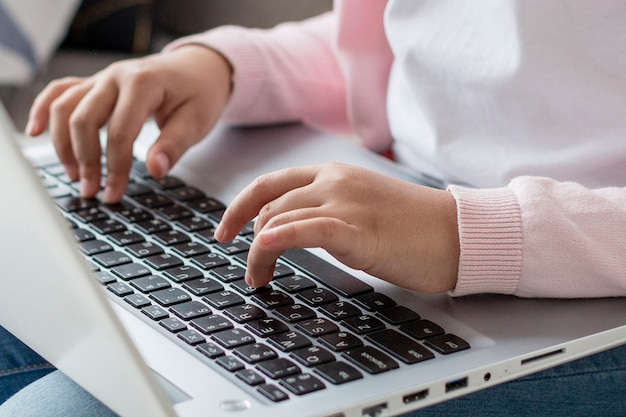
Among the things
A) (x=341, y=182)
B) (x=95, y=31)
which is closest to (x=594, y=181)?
(x=341, y=182)

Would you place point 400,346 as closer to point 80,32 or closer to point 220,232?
point 220,232

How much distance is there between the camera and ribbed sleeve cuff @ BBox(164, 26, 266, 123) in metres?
0.84

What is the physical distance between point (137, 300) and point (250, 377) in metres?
0.12

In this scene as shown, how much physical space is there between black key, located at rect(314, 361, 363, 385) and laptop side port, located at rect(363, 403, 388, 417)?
0.02m

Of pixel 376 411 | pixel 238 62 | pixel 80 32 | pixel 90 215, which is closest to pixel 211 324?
pixel 376 411

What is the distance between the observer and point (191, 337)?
0.48 meters

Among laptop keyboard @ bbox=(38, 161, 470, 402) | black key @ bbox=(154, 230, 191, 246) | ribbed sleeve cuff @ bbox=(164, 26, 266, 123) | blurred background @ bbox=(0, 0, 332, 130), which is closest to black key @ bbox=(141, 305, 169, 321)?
laptop keyboard @ bbox=(38, 161, 470, 402)

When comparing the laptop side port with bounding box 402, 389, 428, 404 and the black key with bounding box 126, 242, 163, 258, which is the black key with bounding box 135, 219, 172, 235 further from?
the laptop side port with bounding box 402, 389, 428, 404

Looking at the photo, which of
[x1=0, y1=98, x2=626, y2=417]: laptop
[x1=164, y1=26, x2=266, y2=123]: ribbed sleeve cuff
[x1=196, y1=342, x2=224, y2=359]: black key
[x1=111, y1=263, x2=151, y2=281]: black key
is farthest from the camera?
[x1=164, y1=26, x2=266, y2=123]: ribbed sleeve cuff

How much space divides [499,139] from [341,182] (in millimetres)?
199

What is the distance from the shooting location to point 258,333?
0.48 meters

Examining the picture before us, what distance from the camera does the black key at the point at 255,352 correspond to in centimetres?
45

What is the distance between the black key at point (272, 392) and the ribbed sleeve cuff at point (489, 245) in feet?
0.48

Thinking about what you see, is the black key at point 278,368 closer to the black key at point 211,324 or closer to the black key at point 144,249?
the black key at point 211,324
